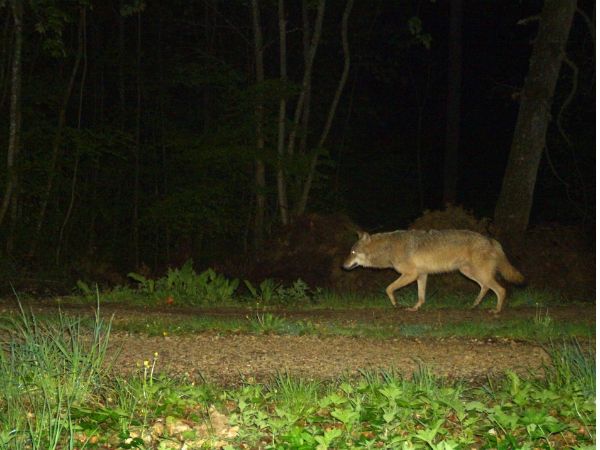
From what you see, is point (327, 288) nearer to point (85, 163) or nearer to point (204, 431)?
point (204, 431)

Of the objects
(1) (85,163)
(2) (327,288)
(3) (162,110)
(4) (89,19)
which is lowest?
(2) (327,288)

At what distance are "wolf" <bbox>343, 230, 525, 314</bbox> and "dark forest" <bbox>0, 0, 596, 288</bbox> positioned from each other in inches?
134

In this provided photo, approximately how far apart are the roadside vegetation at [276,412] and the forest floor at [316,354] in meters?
0.60

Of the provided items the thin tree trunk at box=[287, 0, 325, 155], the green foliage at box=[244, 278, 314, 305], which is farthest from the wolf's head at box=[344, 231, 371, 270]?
the thin tree trunk at box=[287, 0, 325, 155]

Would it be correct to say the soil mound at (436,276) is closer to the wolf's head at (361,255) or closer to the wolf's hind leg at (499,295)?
the wolf's head at (361,255)

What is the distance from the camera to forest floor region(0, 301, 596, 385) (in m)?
6.86

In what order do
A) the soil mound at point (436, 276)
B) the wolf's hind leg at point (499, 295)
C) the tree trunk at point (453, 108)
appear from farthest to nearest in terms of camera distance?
the tree trunk at point (453, 108)
the soil mound at point (436, 276)
the wolf's hind leg at point (499, 295)

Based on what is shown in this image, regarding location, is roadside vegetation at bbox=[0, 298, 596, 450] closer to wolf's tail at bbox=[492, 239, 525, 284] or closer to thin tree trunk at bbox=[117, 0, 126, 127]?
wolf's tail at bbox=[492, 239, 525, 284]

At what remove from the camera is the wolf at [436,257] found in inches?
464

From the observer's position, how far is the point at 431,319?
10508 mm

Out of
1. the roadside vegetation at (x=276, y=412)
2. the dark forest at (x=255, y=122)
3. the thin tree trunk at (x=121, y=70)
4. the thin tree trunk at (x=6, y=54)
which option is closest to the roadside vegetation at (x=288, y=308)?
the dark forest at (x=255, y=122)

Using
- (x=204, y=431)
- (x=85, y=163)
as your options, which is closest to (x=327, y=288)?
(x=204, y=431)

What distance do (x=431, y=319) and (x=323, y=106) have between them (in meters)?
23.2

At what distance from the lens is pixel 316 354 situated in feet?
25.2
